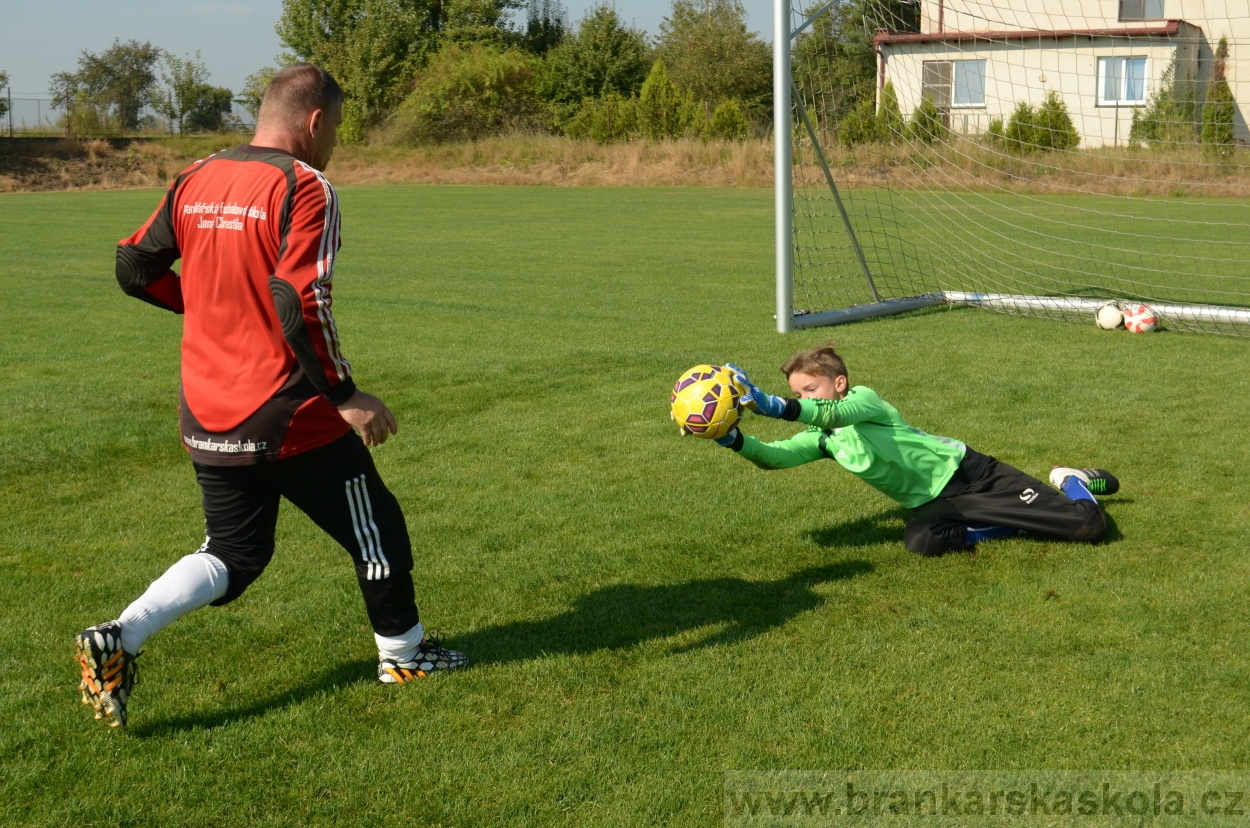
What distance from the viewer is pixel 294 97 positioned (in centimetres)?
345

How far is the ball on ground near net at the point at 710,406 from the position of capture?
4.55 metres

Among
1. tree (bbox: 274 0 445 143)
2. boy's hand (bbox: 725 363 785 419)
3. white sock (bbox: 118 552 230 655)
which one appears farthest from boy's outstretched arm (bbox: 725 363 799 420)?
tree (bbox: 274 0 445 143)

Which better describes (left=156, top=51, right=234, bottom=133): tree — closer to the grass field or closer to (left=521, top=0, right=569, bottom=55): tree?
(left=521, top=0, right=569, bottom=55): tree

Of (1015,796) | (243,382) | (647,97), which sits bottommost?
(1015,796)

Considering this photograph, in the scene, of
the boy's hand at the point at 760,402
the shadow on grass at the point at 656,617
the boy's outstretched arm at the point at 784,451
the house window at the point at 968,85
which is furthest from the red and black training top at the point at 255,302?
the house window at the point at 968,85

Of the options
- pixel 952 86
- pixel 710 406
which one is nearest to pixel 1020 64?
pixel 952 86

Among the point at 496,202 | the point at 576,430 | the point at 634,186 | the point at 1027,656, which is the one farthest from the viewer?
the point at 634,186

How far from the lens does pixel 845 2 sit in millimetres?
10555

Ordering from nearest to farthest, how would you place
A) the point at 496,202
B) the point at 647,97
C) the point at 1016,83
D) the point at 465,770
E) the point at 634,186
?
1. the point at 465,770
2. the point at 1016,83
3. the point at 496,202
4. the point at 634,186
5. the point at 647,97

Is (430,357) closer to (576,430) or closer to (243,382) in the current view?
(576,430)

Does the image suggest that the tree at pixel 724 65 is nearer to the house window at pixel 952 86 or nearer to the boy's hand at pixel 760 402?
the house window at pixel 952 86

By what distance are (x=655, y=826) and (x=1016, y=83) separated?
13100mm

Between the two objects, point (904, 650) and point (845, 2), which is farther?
point (845, 2)

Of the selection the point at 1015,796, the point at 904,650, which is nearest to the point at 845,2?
the point at 904,650
